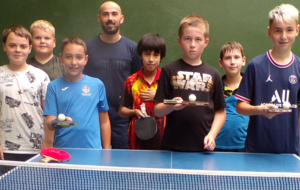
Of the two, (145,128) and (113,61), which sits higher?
(113,61)

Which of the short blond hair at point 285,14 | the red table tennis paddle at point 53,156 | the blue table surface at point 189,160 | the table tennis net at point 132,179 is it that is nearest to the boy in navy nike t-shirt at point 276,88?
the short blond hair at point 285,14

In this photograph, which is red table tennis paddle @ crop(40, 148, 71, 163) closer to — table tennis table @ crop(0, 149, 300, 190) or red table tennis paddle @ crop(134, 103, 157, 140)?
table tennis table @ crop(0, 149, 300, 190)

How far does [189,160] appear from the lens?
7.22 ft

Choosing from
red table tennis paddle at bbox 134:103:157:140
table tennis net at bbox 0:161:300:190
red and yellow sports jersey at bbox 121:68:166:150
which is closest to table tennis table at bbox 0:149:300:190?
table tennis net at bbox 0:161:300:190

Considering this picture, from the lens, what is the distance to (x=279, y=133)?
7.77ft

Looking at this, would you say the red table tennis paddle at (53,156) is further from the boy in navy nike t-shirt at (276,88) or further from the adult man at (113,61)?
the adult man at (113,61)

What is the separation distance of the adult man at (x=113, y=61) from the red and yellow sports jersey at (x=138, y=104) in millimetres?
432

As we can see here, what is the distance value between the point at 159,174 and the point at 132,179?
16 cm

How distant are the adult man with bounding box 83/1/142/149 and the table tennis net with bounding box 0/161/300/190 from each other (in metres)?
1.62

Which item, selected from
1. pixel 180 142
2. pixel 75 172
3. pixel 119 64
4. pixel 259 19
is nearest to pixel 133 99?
pixel 119 64

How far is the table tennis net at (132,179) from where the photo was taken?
5.84 ft

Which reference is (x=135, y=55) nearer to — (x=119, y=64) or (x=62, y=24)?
(x=119, y=64)

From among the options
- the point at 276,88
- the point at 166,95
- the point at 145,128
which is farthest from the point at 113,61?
the point at 276,88

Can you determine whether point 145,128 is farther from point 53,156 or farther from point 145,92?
point 53,156
